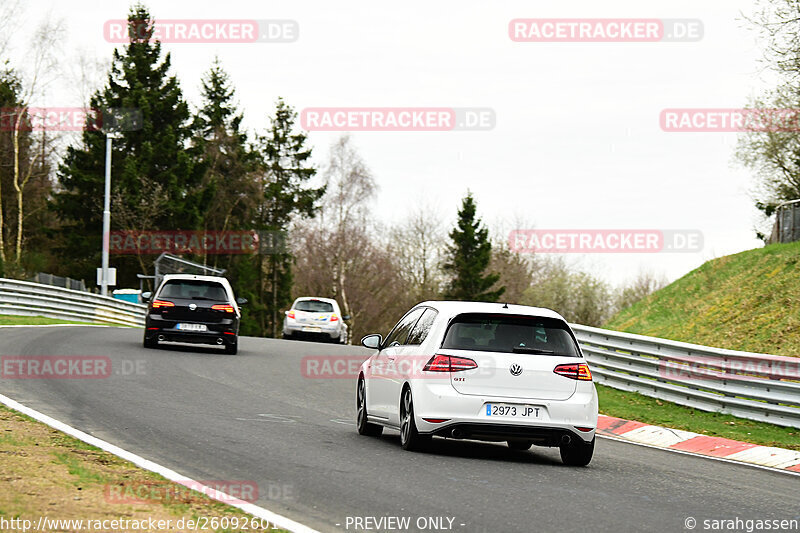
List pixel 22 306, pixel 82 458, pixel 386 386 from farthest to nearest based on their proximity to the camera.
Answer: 1. pixel 22 306
2. pixel 386 386
3. pixel 82 458

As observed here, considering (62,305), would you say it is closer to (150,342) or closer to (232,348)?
(150,342)

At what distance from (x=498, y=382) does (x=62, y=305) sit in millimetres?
31943

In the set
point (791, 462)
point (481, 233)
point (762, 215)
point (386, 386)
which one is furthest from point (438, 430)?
point (481, 233)

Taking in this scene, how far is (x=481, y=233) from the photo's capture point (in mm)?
78312

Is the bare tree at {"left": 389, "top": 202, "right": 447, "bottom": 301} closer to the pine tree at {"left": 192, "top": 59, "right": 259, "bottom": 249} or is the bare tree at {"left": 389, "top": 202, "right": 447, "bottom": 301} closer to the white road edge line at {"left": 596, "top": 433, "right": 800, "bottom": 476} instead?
the pine tree at {"left": 192, "top": 59, "right": 259, "bottom": 249}

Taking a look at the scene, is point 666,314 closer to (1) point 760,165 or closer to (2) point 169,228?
(1) point 760,165

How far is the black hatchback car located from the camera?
23.6 meters

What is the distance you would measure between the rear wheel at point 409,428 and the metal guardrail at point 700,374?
633 cm

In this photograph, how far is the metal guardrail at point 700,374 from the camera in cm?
1512

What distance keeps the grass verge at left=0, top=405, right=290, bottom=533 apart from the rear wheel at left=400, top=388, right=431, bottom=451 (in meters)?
3.01

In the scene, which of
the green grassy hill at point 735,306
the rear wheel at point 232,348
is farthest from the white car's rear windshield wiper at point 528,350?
the rear wheel at point 232,348

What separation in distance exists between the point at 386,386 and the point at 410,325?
2.40ft

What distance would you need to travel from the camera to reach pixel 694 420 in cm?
1608

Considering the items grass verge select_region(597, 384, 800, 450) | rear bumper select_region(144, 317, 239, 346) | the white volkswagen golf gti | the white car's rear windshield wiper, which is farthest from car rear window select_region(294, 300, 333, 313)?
the white car's rear windshield wiper
